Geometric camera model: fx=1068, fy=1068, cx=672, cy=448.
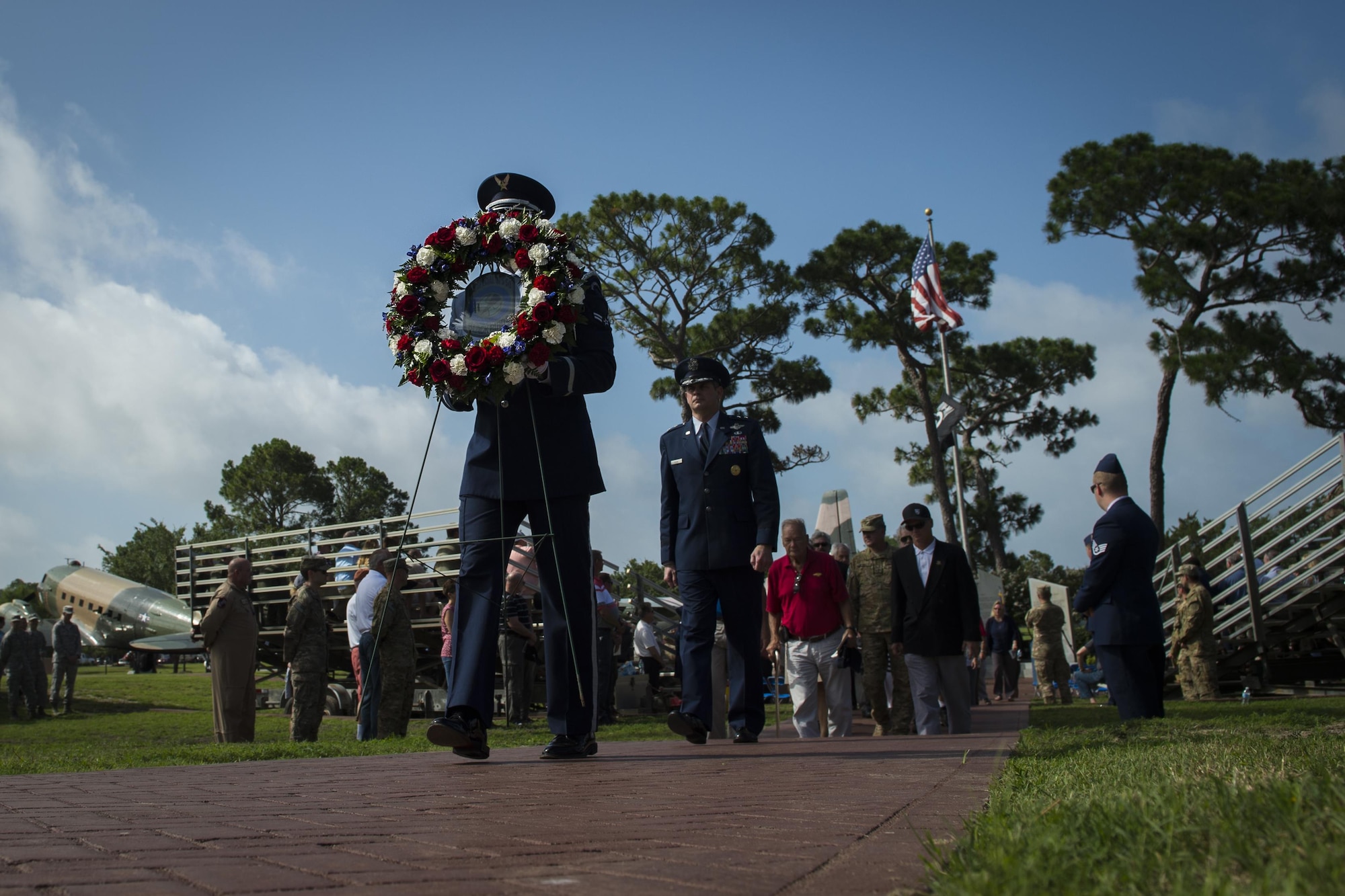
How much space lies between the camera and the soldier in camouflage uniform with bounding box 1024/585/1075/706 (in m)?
14.8

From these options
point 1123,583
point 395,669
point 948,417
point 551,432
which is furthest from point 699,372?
point 948,417

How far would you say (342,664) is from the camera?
16.1 metres

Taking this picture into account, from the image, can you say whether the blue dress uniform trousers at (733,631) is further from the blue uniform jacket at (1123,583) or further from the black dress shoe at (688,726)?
the blue uniform jacket at (1123,583)

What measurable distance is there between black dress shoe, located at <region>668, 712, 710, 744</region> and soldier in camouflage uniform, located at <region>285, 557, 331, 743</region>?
4.96 metres

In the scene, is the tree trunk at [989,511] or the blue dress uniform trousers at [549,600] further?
the tree trunk at [989,511]

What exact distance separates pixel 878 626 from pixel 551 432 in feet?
16.9

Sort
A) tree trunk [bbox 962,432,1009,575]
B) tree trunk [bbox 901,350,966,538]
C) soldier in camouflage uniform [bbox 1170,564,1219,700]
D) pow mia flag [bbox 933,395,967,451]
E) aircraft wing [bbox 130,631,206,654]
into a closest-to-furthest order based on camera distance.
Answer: soldier in camouflage uniform [bbox 1170,564,1219,700], pow mia flag [bbox 933,395,967,451], aircraft wing [bbox 130,631,206,654], tree trunk [bbox 901,350,966,538], tree trunk [bbox 962,432,1009,575]

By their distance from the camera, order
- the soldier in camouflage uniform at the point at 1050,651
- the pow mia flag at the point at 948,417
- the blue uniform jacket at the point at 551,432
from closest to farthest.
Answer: the blue uniform jacket at the point at 551,432
the soldier in camouflage uniform at the point at 1050,651
the pow mia flag at the point at 948,417

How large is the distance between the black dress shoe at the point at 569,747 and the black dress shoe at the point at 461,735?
288 mm

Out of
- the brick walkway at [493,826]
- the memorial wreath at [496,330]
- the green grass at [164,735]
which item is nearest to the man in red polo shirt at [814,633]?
the green grass at [164,735]

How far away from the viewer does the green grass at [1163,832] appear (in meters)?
1.45

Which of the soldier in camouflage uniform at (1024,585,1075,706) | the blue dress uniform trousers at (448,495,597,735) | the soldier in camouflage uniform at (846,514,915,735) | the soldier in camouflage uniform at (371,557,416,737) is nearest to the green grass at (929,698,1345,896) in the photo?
the blue dress uniform trousers at (448,495,597,735)

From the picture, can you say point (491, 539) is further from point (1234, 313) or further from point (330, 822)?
point (1234, 313)

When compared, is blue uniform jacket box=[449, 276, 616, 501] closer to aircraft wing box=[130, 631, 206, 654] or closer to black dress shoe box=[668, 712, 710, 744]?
black dress shoe box=[668, 712, 710, 744]
